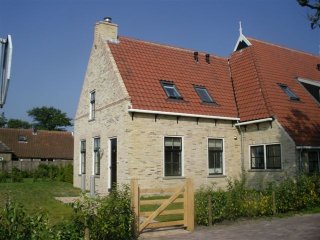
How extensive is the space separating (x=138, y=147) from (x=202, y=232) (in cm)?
803

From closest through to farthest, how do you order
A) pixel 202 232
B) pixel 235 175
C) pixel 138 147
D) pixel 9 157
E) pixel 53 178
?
pixel 202 232 → pixel 138 147 → pixel 235 175 → pixel 53 178 → pixel 9 157

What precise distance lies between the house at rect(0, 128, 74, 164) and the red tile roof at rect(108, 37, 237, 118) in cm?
2834

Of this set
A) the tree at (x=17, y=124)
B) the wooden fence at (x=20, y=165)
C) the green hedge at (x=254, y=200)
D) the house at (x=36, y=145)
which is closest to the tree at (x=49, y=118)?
the tree at (x=17, y=124)

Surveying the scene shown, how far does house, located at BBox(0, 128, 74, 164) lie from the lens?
47938mm

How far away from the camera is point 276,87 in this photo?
21438mm

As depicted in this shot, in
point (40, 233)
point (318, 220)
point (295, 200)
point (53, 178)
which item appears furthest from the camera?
point (53, 178)

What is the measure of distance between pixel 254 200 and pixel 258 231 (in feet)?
7.80

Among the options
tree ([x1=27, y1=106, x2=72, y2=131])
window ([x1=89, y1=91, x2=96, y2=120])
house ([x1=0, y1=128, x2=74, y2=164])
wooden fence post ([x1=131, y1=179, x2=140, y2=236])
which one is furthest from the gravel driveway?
tree ([x1=27, y1=106, x2=72, y2=131])

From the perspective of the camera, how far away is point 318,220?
11.8 meters

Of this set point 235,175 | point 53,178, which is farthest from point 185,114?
point 53,178

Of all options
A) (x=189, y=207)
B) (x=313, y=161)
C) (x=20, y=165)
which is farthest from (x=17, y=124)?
(x=189, y=207)

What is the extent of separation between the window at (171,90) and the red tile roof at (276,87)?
159 inches

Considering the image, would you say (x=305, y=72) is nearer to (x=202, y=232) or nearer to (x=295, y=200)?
(x=295, y=200)

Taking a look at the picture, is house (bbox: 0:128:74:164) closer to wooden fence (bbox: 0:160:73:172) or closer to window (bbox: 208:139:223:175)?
wooden fence (bbox: 0:160:73:172)
